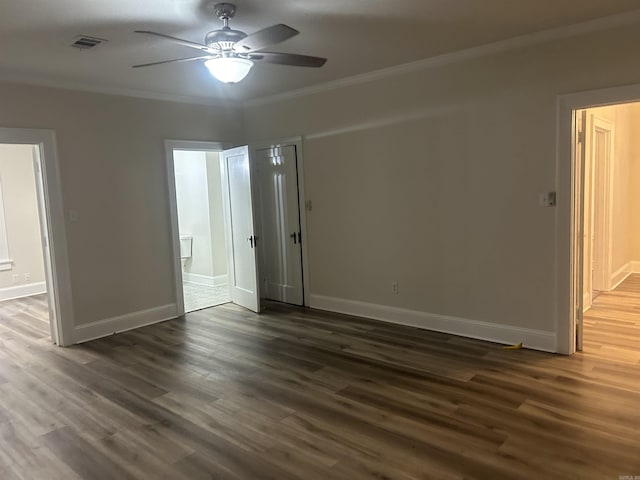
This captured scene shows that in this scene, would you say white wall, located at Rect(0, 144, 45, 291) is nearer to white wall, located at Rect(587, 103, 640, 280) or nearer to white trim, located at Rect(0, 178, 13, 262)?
white trim, located at Rect(0, 178, 13, 262)

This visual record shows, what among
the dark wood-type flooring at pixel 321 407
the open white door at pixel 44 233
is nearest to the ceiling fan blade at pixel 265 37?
the dark wood-type flooring at pixel 321 407

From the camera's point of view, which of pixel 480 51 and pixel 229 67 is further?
pixel 480 51

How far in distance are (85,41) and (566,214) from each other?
404cm

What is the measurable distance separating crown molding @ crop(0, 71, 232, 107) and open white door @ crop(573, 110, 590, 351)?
414cm

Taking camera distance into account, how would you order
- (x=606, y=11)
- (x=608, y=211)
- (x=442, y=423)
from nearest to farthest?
(x=442, y=423), (x=606, y=11), (x=608, y=211)

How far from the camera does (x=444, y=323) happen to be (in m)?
4.72

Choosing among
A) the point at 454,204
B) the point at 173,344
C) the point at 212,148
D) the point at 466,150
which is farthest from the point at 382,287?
the point at 212,148

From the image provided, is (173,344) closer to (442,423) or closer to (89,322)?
(89,322)

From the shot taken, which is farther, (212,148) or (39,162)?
(212,148)

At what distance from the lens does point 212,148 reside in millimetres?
6102

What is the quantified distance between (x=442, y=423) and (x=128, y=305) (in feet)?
12.6

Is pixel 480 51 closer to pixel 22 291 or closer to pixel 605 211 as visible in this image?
pixel 605 211

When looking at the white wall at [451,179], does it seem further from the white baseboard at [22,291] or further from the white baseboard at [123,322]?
the white baseboard at [22,291]

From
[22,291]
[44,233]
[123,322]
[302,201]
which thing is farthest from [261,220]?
[22,291]
